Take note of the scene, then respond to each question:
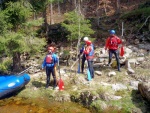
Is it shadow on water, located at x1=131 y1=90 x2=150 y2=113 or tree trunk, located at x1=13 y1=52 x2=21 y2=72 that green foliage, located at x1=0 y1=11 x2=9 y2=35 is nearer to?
tree trunk, located at x1=13 y1=52 x2=21 y2=72

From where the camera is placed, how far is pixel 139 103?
8.80 m

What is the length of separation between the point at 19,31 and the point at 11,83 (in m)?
3.04

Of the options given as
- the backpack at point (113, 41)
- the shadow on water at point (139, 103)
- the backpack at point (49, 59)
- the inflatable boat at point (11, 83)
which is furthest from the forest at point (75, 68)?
the backpack at point (113, 41)

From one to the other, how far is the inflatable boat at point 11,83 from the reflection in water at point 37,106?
382mm

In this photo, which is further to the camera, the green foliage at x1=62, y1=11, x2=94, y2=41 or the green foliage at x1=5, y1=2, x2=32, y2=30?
the green foliage at x1=62, y1=11, x2=94, y2=41

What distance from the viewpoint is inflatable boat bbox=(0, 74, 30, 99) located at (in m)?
10.1

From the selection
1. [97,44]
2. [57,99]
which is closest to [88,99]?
[57,99]

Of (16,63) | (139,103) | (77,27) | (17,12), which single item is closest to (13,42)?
(17,12)

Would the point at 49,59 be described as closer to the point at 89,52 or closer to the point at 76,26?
the point at 89,52

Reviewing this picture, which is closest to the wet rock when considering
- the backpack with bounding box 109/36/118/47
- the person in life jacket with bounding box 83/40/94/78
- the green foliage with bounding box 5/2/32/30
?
the person in life jacket with bounding box 83/40/94/78

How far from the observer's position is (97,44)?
17.0 m

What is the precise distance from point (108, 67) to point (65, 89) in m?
2.84

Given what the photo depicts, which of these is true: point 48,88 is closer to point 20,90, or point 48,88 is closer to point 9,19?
point 20,90

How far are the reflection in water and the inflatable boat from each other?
382 mm
